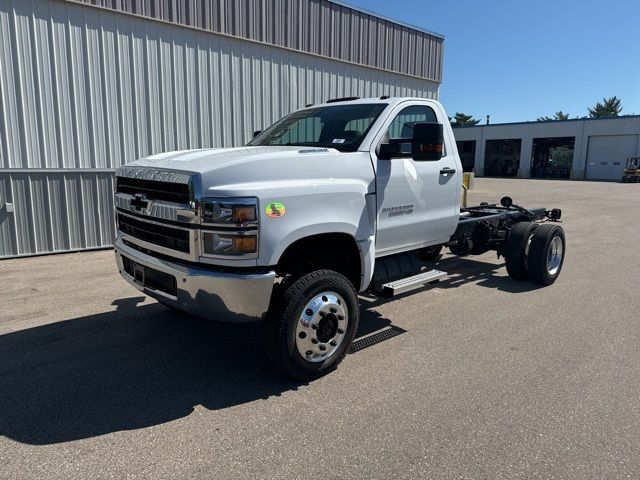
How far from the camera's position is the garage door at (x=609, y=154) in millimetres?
40938

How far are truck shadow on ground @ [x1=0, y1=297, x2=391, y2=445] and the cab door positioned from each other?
1.07 metres

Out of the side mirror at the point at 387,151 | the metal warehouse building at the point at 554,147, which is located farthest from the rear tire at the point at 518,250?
the metal warehouse building at the point at 554,147

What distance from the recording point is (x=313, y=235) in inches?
149

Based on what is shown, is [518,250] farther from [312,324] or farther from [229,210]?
[229,210]

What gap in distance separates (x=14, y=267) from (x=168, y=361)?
195 inches

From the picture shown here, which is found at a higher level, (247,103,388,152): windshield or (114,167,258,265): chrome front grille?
(247,103,388,152): windshield

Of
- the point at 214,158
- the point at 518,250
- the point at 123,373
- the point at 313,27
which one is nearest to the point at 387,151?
the point at 214,158

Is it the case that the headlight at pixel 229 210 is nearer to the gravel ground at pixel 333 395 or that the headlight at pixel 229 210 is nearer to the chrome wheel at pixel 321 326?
the chrome wheel at pixel 321 326

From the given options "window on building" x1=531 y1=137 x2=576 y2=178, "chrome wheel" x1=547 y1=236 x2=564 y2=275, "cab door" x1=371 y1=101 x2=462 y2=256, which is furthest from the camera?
"window on building" x1=531 y1=137 x2=576 y2=178

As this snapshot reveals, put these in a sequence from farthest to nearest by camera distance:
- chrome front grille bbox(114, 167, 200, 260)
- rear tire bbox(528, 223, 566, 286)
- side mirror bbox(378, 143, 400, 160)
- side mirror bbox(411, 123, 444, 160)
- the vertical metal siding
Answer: the vertical metal siding < rear tire bbox(528, 223, 566, 286) < side mirror bbox(378, 143, 400, 160) < side mirror bbox(411, 123, 444, 160) < chrome front grille bbox(114, 167, 200, 260)

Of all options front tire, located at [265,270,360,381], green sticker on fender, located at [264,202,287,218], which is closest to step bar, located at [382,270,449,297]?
front tire, located at [265,270,360,381]

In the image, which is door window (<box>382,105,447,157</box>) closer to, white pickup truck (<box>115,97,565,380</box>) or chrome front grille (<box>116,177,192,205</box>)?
white pickup truck (<box>115,97,565,380</box>)

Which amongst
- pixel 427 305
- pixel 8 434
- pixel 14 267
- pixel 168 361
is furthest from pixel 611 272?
pixel 14 267

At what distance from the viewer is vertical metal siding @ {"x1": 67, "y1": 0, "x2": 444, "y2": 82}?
375 inches
